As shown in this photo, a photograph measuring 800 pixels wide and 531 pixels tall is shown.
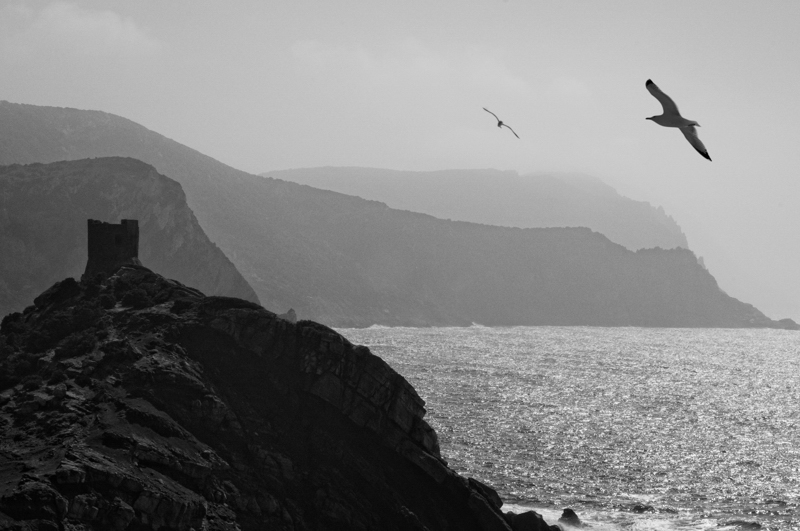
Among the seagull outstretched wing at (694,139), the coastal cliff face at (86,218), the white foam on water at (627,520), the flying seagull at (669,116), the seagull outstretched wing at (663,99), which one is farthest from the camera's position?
the coastal cliff face at (86,218)

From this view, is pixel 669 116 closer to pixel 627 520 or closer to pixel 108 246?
pixel 627 520

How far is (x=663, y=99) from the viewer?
24.8m

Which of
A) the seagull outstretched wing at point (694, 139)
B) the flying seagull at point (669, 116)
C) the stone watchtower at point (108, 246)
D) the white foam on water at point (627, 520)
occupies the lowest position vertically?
the white foam on water at point (627, 520)

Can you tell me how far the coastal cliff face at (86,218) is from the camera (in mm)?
155500

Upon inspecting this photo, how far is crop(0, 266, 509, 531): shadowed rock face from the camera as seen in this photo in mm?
41656

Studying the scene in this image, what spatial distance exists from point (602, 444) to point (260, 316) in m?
49.1

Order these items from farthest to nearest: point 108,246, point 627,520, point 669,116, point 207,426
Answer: point 108,246 → point 627,520 → point 207,426 → point 669,116

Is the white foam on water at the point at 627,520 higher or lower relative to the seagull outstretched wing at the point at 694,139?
lower

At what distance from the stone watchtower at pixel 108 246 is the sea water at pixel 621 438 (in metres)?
32.4

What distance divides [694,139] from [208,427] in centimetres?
3342

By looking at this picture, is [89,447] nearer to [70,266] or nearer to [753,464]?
[753,464]

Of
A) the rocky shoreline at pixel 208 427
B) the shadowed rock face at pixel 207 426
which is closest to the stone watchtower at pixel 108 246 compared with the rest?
the rocky shoreline at pixel 208 427

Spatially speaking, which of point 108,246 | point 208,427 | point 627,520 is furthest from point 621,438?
point 208,427

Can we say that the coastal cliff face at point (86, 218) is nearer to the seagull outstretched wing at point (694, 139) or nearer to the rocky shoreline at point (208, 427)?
the rocky shoreline at point (208, 427)
